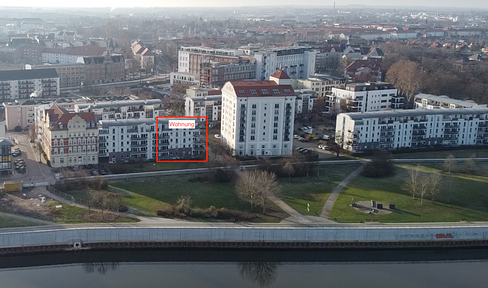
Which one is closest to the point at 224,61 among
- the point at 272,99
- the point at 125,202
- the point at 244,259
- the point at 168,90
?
the point at 168,90

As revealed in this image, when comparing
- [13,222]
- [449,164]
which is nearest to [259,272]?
[13,222]

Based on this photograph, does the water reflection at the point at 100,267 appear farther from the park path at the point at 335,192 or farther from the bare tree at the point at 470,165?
the bare tree at the point at 470,165

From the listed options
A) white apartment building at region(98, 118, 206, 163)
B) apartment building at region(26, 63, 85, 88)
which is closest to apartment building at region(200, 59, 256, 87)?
apartment building at region(26, 63, 85, 88)

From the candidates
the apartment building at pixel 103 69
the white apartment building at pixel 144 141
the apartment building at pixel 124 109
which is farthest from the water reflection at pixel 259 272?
the apartment building at pixel 103 69

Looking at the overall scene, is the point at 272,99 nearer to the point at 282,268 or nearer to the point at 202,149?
the point at 202,149

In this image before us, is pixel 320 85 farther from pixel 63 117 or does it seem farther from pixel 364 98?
pixel 63 117

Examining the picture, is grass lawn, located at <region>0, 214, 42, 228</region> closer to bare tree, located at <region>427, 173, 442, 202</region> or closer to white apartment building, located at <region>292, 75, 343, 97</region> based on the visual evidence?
bare tree, located at <region>427, 173, 442, 202</region>

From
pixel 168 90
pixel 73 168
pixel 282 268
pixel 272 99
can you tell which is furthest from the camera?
pixel 168 90

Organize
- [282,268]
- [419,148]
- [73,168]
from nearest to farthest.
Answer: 1. [282,268]
2. [73,168]
3. [419,148]
